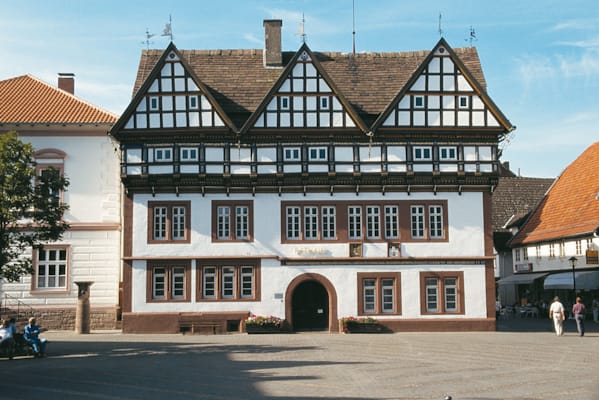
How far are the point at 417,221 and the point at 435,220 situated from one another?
0.84 m

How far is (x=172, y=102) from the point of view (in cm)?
3778

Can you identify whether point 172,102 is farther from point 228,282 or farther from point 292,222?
point 228,282

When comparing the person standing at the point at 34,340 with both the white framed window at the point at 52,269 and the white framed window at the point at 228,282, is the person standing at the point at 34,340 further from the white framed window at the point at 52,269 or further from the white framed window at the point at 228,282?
the white framed window at the point at 52,269

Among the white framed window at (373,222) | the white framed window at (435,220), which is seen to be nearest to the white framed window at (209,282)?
the white framed window at (373,222)

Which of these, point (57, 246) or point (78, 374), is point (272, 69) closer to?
point (57, 246)

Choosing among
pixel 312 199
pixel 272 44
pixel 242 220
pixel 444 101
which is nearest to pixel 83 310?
pixel 242 220

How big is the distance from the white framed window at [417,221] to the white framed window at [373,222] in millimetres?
1553

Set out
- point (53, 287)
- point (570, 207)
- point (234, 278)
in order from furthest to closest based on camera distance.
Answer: point (570, 207), point (53, 287), point (234, 278)

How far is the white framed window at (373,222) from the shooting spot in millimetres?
38062

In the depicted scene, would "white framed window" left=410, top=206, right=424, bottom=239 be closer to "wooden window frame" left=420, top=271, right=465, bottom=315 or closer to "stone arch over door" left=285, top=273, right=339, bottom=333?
"wooden window frame" left=420, top=271, right=465, bottom=315

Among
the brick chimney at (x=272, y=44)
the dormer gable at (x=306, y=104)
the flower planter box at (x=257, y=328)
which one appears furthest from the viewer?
the brick chimney at (x=272, y=44)

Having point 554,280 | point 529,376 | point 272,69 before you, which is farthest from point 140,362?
point 554,280

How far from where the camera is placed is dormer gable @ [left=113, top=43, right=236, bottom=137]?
123ft

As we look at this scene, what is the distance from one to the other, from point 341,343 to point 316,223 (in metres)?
8.51
